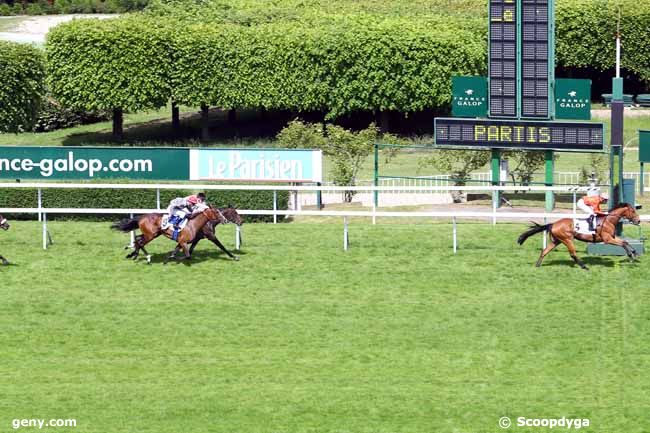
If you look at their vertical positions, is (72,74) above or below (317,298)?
above

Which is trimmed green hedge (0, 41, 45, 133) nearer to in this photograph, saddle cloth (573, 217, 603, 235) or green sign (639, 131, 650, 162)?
green sign (639, 131, 650, 162)

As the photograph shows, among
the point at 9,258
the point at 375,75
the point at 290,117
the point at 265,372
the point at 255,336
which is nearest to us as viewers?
the point at 265,372

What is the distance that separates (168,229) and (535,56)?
993 cm

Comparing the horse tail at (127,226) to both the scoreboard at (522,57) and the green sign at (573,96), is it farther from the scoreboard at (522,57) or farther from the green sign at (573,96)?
the green sign at (573,96)

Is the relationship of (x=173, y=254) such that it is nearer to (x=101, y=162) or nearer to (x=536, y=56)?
(x=101, y=162)

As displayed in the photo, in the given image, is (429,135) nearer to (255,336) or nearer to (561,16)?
(561,16)

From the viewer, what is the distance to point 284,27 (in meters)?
45.9

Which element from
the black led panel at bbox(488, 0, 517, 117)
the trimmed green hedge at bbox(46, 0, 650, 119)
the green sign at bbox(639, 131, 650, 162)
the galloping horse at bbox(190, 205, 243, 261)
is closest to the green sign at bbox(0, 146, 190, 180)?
the galloping horse at bbox(190, 205, 243, 261)

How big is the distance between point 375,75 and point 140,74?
6985 mm

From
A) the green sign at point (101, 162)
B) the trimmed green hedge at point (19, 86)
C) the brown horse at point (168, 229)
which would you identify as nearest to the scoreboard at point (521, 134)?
the green sign at point (101, 162)

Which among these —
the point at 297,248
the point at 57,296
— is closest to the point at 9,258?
the point at 57,296

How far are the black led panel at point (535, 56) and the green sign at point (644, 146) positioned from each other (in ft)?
5.90

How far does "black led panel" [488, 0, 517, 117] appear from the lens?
2814cm

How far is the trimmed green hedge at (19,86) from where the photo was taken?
4369cm
